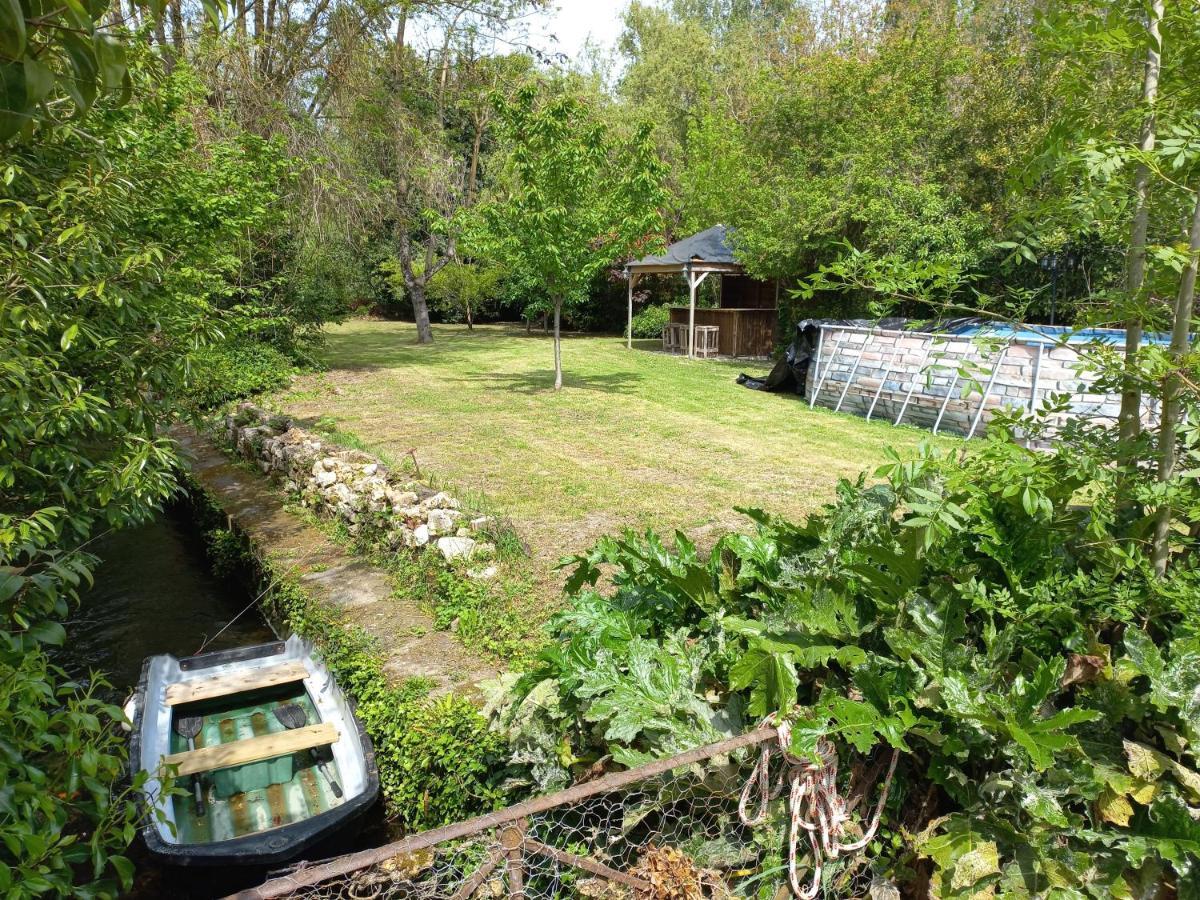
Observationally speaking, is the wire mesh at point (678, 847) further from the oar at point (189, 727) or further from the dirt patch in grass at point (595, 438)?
the dirt patch in grass at point (595, 438)

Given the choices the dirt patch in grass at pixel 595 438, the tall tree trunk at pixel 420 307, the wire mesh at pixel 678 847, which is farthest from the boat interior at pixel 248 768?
the tall tree trunk at pixel 420 307

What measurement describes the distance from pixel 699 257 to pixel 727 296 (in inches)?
122

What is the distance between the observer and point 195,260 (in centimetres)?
629

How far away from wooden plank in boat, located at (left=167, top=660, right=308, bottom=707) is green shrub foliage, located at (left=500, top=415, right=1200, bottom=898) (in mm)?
2581

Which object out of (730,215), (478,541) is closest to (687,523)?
(478,541)

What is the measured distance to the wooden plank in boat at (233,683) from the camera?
4.80m

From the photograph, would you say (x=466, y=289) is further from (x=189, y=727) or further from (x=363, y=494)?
(x=189, y=727)

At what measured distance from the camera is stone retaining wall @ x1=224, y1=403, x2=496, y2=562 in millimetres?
6270

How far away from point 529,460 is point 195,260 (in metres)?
4.57

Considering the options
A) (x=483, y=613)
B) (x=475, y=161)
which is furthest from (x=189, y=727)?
(x=475, y=161)

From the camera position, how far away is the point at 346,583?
6199 mm

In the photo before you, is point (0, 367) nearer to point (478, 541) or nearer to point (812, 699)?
point (812, 699)

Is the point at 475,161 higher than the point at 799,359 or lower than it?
higher

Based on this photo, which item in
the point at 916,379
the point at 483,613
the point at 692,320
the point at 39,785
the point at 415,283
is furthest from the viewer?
the point at 415,283
